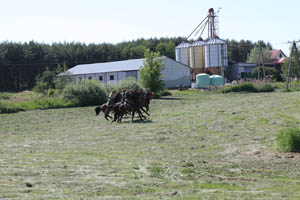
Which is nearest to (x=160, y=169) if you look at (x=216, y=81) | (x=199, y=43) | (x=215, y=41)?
(x=216, y=81)

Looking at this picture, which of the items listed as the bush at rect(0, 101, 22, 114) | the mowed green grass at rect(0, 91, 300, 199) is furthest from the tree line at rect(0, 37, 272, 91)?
the mowed green grass at rect(0, 91, 300, 199)

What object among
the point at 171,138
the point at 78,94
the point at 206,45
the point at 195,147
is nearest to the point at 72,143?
the point at 171,138

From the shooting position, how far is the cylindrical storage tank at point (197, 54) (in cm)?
6750

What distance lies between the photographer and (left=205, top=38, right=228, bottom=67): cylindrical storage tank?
65562 millimetres

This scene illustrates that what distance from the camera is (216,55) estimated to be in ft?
217

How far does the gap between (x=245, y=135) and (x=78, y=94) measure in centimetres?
2534

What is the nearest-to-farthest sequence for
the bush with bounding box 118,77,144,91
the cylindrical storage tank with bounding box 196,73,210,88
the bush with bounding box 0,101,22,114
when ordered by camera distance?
the bush with bounding box 0,101,22,114 < the bush with bounding box 118,77,144,91 < the cylindrical storage tank with bounding box 196,73,210,88

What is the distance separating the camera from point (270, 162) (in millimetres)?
8430

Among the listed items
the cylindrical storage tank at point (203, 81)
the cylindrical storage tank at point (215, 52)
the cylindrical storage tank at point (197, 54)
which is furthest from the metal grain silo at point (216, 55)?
the cylindrical storage tank at point (203, 81)

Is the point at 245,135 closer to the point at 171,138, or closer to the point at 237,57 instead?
the point at 171,138

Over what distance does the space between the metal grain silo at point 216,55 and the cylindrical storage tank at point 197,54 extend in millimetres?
1149

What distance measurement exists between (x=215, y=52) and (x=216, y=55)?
52 centimetres

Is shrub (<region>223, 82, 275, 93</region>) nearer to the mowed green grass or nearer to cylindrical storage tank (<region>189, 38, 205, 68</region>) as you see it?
cylindrical storage tank (<region>189, 38, 205, 68</region>)

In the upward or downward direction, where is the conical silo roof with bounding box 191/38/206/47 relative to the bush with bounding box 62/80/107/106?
upward
